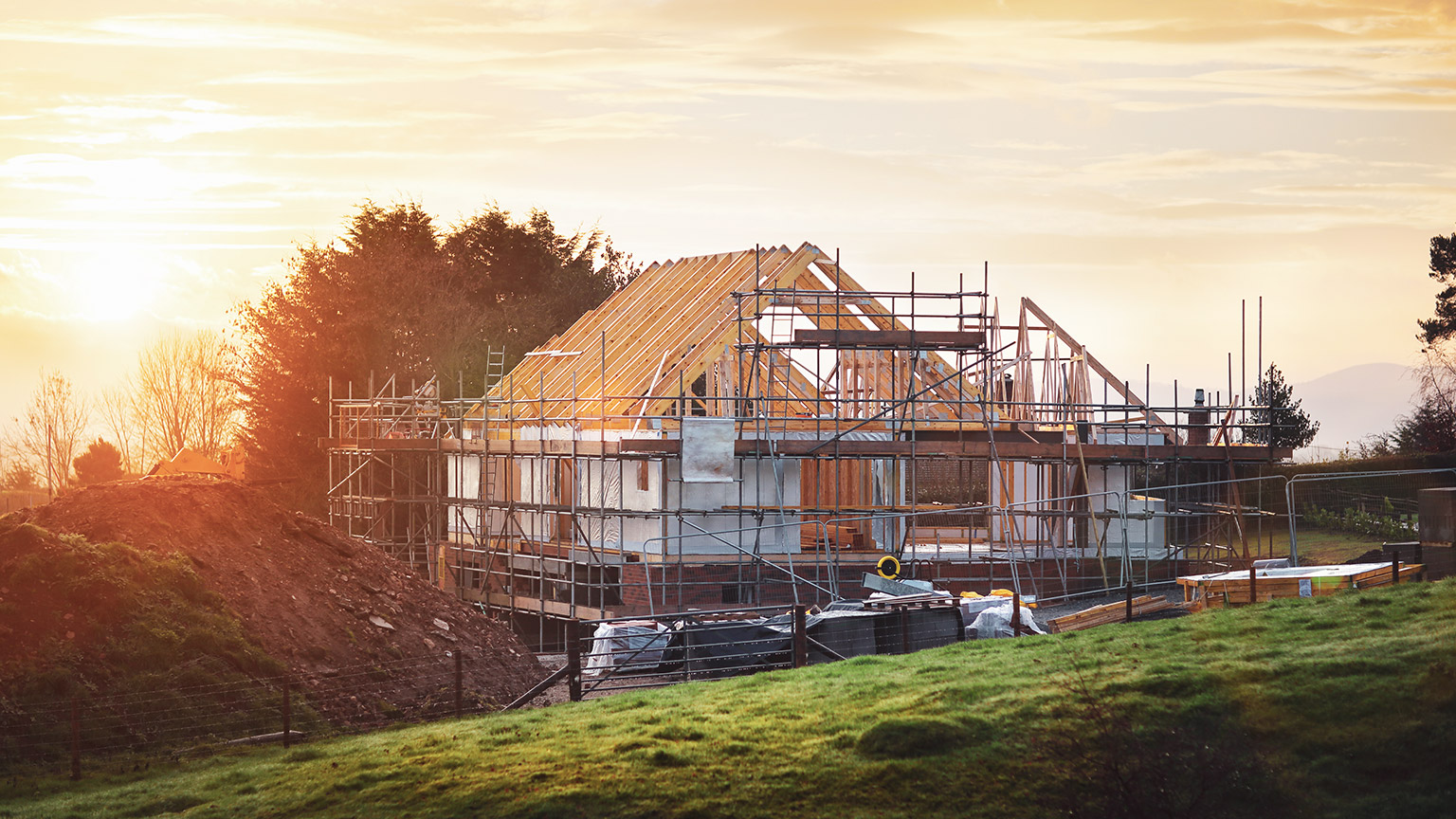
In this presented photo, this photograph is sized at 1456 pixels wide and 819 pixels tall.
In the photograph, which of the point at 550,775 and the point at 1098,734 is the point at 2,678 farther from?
Result: the point at 1098,734

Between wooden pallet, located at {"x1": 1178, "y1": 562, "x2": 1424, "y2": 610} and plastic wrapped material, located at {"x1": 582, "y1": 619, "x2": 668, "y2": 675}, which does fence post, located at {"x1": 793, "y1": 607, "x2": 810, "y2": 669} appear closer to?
plastic wrapped material, located at {"x1": 582, "y1": 619, "x2": 668, "y2": 675}

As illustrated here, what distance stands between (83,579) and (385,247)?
31.0 metres

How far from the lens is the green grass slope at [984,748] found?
8.66m

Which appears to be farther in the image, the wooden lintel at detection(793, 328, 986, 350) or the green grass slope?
the wooden lintel at detection(793, 328, 986, 350)

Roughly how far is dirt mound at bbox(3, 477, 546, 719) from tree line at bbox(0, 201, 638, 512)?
1778 centimetres

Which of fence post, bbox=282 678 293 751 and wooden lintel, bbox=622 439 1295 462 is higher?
wooden lintel, bbox=622 439 1295 462

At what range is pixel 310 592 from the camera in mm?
17938

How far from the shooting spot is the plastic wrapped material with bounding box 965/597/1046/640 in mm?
17812

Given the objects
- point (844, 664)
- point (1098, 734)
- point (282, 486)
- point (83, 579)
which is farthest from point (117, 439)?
point (1098, 734)

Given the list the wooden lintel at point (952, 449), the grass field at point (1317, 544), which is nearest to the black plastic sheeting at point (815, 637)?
the wooden lintel at point (952, 449)

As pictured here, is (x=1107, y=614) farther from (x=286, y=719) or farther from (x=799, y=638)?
(x=286, y=719)

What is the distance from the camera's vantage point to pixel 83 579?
1549 centimetres

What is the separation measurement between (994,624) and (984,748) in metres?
8.57

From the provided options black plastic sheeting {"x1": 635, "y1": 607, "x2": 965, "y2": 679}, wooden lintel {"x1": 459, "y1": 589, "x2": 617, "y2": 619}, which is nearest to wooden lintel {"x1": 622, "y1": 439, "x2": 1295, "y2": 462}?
wooden lintel {"x1": 459, "y1": 589, "x2": 617, "y2": 619}
